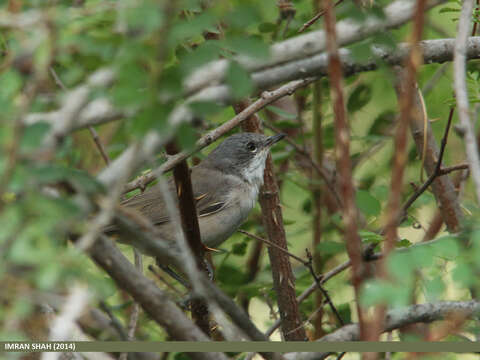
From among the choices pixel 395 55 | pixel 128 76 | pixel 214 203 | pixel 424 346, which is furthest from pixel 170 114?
pixel 214 203

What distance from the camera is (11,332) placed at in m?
1.86

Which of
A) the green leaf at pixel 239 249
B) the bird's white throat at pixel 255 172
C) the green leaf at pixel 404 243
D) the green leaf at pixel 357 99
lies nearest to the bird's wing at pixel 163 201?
the bird's white throat at pixel 255 172

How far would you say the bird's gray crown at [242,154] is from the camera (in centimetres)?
571

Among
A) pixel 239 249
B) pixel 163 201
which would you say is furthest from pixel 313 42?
pixel 163 201

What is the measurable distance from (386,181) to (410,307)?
11.2 feet

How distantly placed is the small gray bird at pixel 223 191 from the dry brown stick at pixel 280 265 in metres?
0.66

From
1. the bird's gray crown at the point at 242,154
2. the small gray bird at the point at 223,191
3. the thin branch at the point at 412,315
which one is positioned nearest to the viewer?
the thin branch at the point at 412,315

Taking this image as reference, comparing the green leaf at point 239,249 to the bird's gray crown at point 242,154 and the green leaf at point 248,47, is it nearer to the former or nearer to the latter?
the bird's gray crown at point 242,154

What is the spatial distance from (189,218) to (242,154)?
2887mm

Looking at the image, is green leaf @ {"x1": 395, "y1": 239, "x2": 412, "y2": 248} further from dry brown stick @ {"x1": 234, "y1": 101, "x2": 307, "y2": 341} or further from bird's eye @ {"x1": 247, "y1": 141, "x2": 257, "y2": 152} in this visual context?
bird's eye @ {"x1": 247, "y1": 141, "x2": 257, "y2": 152}

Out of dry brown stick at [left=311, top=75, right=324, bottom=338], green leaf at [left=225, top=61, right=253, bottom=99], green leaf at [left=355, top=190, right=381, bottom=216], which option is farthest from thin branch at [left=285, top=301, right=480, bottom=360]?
dry brown stick at [left=311, top=75, right=324, bottom=338]

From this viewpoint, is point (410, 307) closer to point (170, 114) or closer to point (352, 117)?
point (170, 114)

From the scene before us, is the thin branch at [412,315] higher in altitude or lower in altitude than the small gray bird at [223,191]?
higher

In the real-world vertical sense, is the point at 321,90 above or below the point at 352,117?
above
